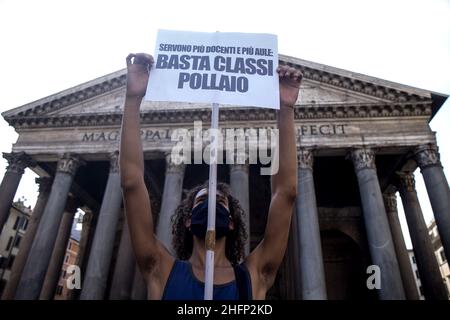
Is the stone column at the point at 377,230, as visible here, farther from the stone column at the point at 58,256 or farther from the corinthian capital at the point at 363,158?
the stone column at the point at 58,256

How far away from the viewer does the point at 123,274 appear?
1552cm

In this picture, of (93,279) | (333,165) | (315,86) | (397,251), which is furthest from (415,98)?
(93,279)

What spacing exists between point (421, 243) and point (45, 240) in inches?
716

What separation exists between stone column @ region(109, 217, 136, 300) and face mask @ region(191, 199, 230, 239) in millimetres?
12922

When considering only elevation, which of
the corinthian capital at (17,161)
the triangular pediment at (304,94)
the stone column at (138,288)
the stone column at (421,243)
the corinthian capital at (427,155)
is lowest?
the stone column at (138,288)

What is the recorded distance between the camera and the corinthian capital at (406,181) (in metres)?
17.0

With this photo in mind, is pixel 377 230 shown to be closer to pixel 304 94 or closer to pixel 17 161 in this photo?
pixel 304 94

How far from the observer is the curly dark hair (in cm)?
309

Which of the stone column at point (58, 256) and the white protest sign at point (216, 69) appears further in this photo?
the stone column at point (58, 256)

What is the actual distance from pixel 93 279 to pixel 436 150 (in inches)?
632

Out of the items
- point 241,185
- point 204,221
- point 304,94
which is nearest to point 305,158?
point 241,185

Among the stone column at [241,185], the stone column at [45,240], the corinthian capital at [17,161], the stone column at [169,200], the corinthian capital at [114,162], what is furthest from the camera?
the corinthian capital at [17,161]

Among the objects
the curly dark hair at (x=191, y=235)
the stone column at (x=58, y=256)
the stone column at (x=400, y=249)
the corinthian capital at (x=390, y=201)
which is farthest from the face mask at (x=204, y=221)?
the stone column at (x=58, y=256)

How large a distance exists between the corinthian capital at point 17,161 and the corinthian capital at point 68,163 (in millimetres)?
2217
